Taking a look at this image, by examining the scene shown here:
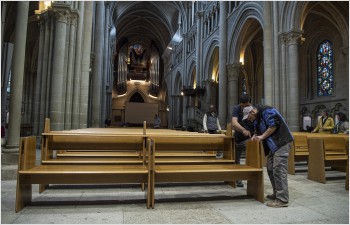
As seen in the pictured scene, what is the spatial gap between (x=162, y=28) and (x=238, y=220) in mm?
38387

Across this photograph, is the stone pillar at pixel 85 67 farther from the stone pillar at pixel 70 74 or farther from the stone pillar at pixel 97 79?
the stone pillar at pixel 97 79

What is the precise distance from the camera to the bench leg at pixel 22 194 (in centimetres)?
302

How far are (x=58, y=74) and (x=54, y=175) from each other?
5593mm

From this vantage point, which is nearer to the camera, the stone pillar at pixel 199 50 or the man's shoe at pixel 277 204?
the man's shoe at pixel 277 204

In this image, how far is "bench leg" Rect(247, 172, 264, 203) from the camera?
3564 mm

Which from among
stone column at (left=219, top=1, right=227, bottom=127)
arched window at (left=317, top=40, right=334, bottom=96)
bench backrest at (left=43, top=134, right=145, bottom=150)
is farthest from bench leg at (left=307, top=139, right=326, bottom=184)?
arched window at (left=317, top=40, right=334, bottom=96)

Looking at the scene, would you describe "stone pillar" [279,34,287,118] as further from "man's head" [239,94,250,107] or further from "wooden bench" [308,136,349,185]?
"man's head" [239,94,250,107]

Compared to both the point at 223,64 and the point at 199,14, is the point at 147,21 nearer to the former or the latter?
the point at 199,14

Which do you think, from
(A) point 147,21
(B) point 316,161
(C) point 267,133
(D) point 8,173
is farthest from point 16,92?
(A) point 147,21

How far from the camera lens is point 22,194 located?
3.13 meters

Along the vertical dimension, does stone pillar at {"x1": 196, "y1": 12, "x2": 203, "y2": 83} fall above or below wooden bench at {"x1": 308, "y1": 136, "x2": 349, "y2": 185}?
above

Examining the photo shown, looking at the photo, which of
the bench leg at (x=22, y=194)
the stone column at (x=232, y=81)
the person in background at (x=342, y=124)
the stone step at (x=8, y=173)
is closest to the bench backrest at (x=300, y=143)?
the person in background at (x=342, y=124)

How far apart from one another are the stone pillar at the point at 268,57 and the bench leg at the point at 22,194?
34.5ft

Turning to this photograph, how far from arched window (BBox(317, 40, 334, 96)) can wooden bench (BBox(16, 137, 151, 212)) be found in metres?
18.2
